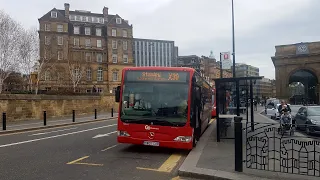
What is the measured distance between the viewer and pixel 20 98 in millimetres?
22750

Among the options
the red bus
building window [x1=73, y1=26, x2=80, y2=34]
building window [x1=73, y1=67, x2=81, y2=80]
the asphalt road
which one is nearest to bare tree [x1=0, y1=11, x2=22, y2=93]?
the asphalt road

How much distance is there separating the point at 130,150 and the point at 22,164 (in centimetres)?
337

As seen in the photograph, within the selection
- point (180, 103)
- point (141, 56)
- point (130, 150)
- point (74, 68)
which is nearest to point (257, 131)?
point (180, 103)

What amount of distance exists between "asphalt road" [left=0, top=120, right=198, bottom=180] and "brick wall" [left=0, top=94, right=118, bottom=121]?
1194 centimetres

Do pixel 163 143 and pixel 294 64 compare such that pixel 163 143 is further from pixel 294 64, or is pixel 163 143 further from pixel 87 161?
pixel 294 64

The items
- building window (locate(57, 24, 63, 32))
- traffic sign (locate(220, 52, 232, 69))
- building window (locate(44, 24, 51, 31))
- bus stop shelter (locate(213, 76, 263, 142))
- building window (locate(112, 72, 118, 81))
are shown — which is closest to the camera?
bus stop shelter (locate(213, 76, 263, 142))

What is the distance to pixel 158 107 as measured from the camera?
30.1ft

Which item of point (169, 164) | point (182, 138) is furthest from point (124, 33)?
point (169, 164)

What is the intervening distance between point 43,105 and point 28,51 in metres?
7.56

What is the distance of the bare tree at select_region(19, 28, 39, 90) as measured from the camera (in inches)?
1157

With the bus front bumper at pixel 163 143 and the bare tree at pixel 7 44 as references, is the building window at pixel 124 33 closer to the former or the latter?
the bare tree at pixel 7 44

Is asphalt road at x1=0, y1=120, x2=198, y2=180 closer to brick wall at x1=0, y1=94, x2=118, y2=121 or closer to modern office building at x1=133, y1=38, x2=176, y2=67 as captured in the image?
brick wall at x1=0, y1=94, x2=118, y2=121

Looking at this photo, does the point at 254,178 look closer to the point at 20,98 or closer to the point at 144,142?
the point at 144,142

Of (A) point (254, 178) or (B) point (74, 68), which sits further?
(B) point (74, 68)
